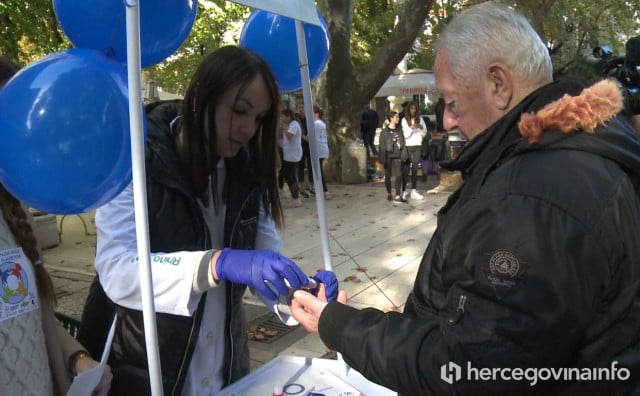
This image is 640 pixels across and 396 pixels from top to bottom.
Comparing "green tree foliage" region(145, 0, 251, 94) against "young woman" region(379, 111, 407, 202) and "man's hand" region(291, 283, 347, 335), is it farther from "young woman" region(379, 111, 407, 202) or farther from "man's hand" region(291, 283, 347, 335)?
"man's hand" region(291, 283, 347, 335)

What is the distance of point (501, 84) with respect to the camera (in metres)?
1.23

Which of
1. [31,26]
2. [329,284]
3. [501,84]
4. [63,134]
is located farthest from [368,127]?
[63,134]

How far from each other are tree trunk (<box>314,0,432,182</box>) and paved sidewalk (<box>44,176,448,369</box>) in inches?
84.3

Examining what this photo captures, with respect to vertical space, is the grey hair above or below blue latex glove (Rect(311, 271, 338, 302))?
above

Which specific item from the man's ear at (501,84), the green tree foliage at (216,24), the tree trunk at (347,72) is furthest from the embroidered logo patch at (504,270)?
the green tree foliage at (216,24)

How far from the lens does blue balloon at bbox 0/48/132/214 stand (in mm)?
1208

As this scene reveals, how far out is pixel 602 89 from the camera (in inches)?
44.7

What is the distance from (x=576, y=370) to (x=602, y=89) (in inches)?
23.1

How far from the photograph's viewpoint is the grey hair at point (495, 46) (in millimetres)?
1211

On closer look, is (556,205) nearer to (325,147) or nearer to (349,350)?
(349,350)

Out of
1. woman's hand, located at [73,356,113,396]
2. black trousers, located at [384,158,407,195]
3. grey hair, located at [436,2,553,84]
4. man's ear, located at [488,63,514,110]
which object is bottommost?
black trousers, located at [384,158,407,195]

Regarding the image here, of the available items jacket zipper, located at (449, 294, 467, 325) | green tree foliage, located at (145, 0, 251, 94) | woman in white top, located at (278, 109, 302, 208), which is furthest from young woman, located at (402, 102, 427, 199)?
jacket zipper, located at (449, 294, 467, 325)

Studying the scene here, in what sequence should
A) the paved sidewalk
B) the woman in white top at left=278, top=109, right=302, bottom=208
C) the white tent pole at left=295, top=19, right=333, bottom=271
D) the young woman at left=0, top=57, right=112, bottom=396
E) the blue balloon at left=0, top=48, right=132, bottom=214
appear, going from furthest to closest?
1. the woman in white top at left=278, top=109, right=302, bottom=208
2. the paved sidewalk
3. the white tent pole at left=295, top=19, right=333, bottom=271
4. the young woman at left=0, top=57, right=112, bottom=396
5. the blue balloon at left=0, top=48, right=132, bottom=214

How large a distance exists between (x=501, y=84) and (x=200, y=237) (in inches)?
38.3
